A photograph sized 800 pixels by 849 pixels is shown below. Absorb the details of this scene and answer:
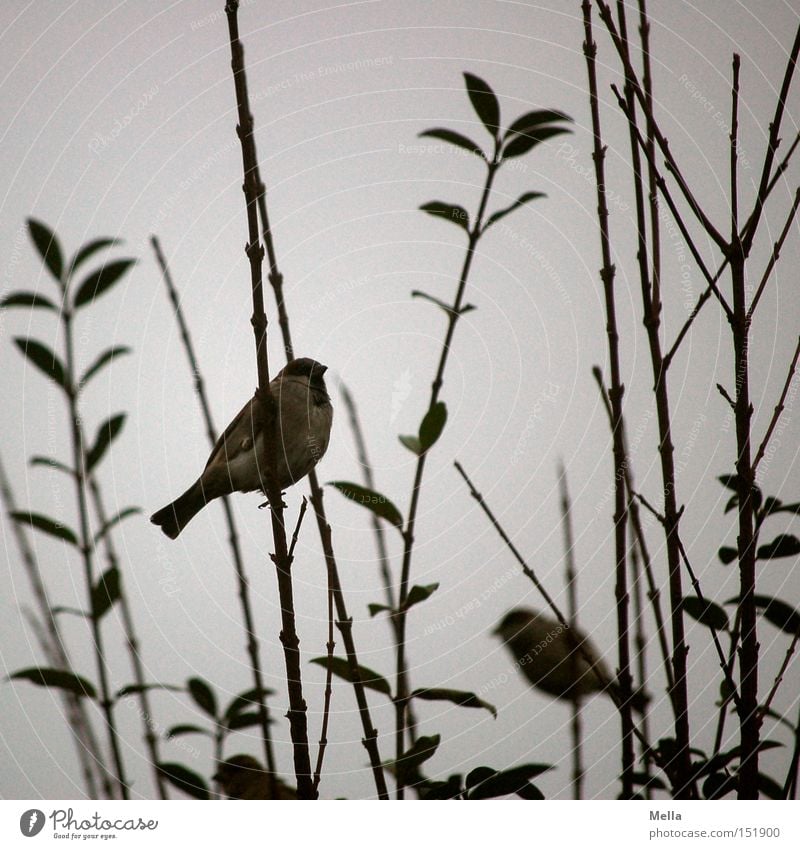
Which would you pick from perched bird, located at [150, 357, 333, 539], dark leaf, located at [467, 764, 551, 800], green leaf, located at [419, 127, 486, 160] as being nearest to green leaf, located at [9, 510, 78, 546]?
perched bird, located at [150, 357, 333, 539]

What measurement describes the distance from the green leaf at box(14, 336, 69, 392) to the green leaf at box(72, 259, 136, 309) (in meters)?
0.08

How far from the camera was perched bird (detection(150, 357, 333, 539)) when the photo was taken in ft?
5.49

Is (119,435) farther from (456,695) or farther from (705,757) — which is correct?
(705,757)

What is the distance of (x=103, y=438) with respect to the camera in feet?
4.06

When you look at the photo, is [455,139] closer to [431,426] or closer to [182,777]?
[431,426]

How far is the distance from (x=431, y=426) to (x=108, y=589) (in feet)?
1.65

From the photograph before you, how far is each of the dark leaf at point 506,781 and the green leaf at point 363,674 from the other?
Answer: 165 millimetres

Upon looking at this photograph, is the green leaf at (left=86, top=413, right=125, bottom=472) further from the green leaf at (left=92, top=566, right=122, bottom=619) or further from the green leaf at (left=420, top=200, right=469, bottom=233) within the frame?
the green leaf at (left=420, top=200, right=469, bottom=233)

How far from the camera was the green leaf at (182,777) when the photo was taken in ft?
3.98

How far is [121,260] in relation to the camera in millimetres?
1404

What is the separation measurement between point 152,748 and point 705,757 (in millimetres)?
743

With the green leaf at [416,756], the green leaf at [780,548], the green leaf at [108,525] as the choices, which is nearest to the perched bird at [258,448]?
the green leaf at [108,525]

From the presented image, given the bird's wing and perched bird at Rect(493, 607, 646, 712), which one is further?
the bird's wing

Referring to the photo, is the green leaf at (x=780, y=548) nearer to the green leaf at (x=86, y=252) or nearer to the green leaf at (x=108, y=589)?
the green leaf at (x=108, y=589)
